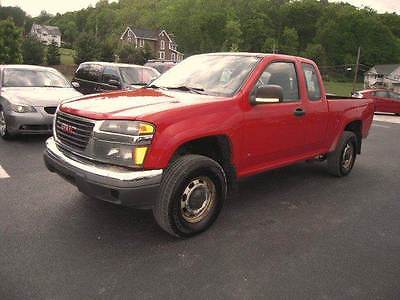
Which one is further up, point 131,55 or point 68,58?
point 131,55

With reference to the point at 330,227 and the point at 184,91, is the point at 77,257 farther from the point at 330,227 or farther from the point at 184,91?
the point at 330,227

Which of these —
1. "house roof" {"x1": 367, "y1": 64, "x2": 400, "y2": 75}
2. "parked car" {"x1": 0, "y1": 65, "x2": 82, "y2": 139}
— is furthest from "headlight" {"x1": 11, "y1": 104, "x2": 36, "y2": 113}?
"house roof" {"x1": 367, "y1": 64, "x2": 400, "y2": 75}

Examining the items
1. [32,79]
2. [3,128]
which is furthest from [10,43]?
[3,128]

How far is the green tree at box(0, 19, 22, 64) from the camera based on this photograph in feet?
130

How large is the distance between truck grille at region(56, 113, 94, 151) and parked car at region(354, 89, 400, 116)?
20641mm

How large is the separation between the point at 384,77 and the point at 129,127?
3482 inches

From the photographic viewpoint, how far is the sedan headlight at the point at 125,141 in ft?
11.9

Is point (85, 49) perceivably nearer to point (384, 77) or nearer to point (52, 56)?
point (52, 56)

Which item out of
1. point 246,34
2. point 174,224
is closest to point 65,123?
point 174,224

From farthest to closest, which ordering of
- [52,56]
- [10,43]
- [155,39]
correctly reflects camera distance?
[155,39] < [52,56] < [10,43]

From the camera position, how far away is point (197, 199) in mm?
4152

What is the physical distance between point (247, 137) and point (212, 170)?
68 centimetres

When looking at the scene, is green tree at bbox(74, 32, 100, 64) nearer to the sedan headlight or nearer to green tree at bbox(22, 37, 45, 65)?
green tree at bbox(22, 37, 45, 65)

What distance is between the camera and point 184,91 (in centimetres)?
476
